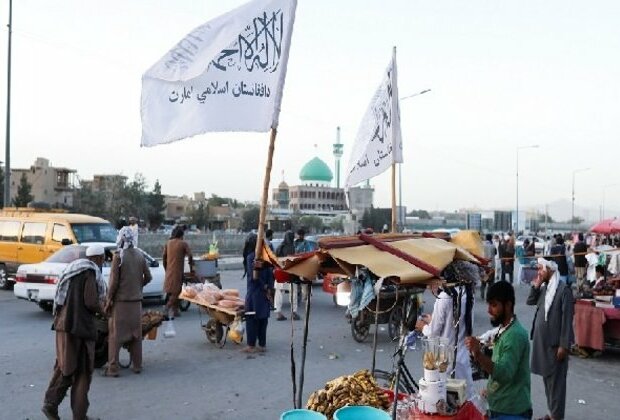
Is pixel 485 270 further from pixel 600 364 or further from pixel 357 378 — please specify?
pixel 600 364

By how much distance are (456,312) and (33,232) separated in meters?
13.8

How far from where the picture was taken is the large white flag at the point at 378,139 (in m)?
7.32

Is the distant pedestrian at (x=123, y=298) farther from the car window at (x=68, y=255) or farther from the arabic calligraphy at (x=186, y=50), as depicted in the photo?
the car window at (x=68, y=255)

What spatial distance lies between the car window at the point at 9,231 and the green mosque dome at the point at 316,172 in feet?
318

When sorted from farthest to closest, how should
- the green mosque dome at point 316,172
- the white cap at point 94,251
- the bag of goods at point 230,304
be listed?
the green mosque dome at point 316,172
the bag of goods at point 230,304
the white cap at point 94,251

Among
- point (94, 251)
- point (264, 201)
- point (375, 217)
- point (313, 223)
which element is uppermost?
point (375, 217)

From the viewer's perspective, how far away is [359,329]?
10312mm

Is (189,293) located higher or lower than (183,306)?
higher

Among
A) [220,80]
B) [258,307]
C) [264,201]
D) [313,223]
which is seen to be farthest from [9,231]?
[313,223]

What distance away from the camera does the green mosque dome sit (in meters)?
114

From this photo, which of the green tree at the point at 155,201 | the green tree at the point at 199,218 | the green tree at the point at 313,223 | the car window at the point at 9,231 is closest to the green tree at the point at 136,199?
the green tree at the point at 155,201

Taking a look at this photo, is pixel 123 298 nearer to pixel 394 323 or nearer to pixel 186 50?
pixel 186 50

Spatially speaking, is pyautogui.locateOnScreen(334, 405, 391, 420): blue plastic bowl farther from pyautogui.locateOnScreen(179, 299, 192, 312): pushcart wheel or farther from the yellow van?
the yellow van

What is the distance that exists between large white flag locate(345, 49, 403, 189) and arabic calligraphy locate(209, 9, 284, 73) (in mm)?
2635
